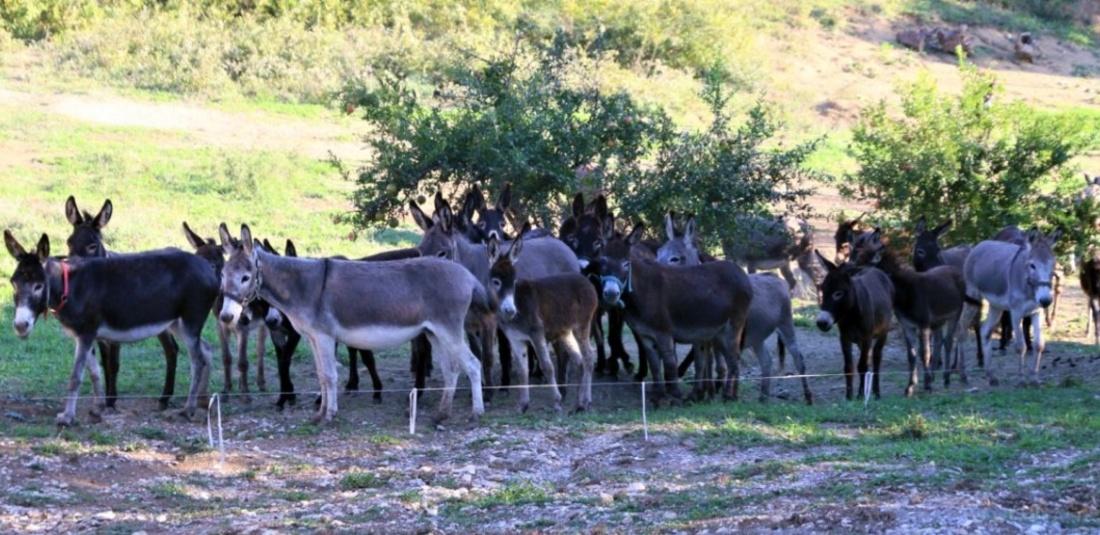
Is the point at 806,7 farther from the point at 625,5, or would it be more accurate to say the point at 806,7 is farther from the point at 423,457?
the point at 423,457

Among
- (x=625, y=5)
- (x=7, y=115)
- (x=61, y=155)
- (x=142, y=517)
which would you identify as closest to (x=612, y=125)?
(x=142, y=517)

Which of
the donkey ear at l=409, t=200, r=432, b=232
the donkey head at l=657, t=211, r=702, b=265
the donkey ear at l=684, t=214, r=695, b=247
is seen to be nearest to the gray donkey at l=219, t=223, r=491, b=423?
the donkey ear at l=409, t=200, r=432, b=232

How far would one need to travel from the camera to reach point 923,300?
1608cm

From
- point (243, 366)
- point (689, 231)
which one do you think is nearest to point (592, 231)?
point (689, 231)

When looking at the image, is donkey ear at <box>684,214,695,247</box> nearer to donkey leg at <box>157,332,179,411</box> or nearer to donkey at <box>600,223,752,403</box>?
donkey at <box>600,223,752,403</box>

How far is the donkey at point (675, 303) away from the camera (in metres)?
14.6

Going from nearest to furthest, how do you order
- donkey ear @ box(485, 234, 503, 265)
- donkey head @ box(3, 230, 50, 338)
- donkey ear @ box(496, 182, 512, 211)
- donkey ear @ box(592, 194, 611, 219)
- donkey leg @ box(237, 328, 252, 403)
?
donkey head @ box(3, 230, 50, 338) < donkey ear @ box(485, 234, 503, 265) < donkey leg @ box(237, 328, 252, 403) < donkey ear @ box(592, 194, 611, 219) < donkey ear @ box(496, 182, 512, 211)

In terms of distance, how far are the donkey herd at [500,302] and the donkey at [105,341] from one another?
0.02 metres

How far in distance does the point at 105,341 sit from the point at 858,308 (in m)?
7.09

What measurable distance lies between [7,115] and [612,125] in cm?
1654

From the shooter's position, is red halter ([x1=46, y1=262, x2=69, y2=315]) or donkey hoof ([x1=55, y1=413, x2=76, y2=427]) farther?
red halter ([x1=46, y1=262, x2=69, y2=315])

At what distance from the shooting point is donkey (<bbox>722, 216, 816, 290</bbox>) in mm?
20625

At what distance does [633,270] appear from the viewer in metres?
14.6

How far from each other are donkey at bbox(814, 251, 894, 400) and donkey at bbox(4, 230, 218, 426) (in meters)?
5.77
